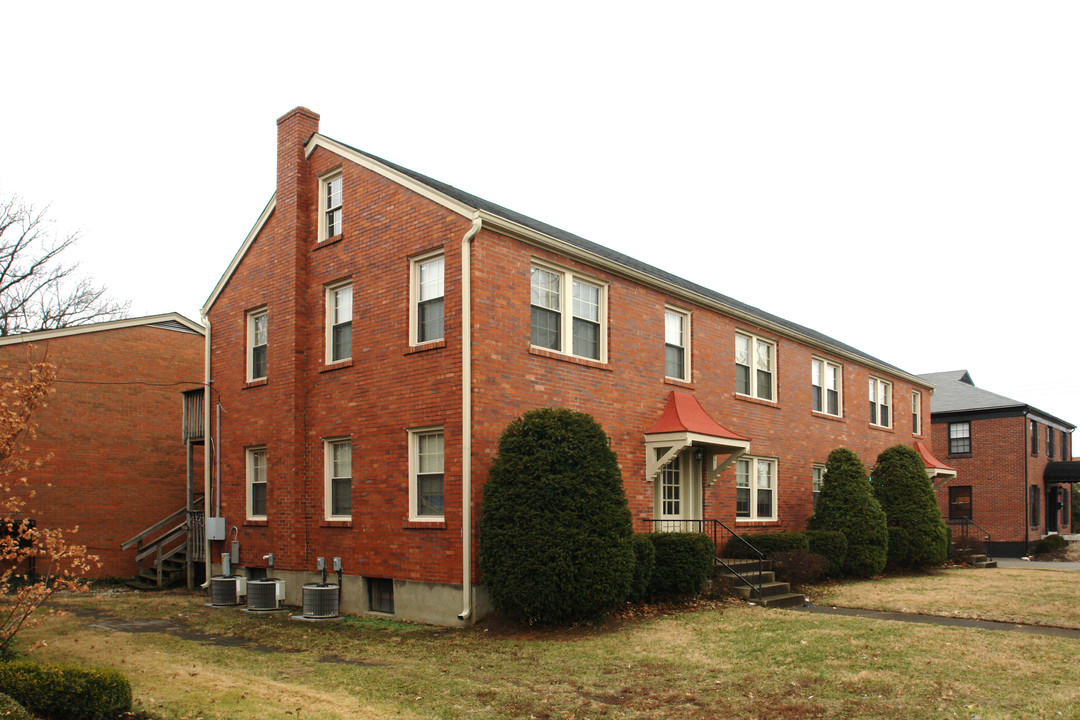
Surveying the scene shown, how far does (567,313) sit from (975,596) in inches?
381

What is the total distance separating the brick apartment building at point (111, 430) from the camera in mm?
20750

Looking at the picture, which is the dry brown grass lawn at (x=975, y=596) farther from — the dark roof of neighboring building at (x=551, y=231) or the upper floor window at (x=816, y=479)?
the dark roof of neighboring building at (x=551, y=231)

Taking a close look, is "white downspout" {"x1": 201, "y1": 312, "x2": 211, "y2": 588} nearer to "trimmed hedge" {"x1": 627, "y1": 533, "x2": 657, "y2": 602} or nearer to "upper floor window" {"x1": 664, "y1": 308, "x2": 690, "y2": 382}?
"trimmed hedge" {"x1": 627, "y1": 533, "x2": 657, "y2": 602}

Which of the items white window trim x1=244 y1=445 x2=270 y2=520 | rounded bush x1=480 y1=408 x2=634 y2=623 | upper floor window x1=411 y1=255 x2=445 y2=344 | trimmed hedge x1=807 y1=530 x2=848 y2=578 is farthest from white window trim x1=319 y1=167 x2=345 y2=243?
trimmed hedge x1=807 y1=530 x2=848 y2=578

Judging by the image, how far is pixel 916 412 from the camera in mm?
29922

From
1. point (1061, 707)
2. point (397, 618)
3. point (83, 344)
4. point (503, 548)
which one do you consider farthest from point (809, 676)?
point (83, 344)

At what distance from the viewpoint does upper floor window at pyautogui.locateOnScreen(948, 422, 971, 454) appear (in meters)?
36.0

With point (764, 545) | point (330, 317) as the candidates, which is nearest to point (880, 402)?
point (764, 545)

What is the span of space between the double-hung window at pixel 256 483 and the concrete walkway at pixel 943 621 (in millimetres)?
10719

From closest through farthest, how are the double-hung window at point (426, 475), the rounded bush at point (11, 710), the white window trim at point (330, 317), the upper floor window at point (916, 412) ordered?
the rounded bush at point (11, 710), the double-hung window at point (426, 475), the white window trim at point (330, 317), the upper floor window at point (916, 412)

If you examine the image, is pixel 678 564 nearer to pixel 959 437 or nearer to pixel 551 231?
pixel 551 231

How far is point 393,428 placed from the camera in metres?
14.9

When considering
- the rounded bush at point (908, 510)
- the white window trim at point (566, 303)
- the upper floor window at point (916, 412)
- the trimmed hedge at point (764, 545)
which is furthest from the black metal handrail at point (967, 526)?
the white window trim at point (566, 303)

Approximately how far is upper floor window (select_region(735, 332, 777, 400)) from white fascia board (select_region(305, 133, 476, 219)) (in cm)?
887
